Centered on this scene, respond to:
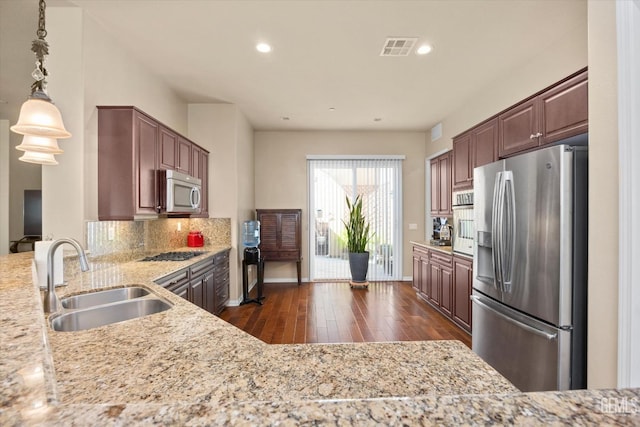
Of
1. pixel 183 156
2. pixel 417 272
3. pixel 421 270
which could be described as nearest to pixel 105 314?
pixel 183 156

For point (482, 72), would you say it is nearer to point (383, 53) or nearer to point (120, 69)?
point (383, 53)

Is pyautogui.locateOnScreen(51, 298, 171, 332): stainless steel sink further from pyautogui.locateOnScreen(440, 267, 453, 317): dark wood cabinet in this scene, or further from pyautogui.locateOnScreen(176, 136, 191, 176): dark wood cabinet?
pyautogui.locateOnScreen(440, 267, 453, 317): dark wood cabinet

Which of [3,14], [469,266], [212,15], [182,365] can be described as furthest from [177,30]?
[469,266]

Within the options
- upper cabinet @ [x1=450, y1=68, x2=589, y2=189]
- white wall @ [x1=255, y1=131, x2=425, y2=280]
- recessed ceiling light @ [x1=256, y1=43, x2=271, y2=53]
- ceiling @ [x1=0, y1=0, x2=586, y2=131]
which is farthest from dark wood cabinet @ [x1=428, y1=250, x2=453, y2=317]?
recessed ceiling light @ [x1=256, y1=43, x2=271, y2=53]

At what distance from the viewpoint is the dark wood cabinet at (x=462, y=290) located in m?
3.35

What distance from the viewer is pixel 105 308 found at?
1.62 metres

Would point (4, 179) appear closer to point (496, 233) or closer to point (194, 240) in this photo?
point (194, 240)

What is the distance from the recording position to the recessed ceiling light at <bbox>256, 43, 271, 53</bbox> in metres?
2.91

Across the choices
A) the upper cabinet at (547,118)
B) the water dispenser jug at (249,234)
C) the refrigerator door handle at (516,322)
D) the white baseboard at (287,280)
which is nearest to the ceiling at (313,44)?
the upper cabinet at (547,118)

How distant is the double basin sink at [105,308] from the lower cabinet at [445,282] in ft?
10.4

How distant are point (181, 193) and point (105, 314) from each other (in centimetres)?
181

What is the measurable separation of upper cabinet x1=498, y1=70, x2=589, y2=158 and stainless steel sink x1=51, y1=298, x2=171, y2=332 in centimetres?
297

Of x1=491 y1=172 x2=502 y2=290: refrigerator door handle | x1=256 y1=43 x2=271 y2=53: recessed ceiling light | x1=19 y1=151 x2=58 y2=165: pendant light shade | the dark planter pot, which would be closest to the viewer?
x1=19 y1=151 x2=58 y2=165: pendant light shade

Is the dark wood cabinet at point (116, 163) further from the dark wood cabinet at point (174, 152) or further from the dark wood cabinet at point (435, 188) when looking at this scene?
the dark wood cabinet at point (435, 188)
